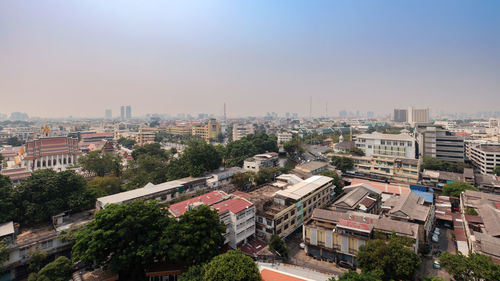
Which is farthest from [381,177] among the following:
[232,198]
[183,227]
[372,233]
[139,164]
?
[139,164]

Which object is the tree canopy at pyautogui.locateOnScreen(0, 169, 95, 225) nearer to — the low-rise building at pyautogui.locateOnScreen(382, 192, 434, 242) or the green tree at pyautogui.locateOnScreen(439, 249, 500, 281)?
the low-rise building at pyautogui.locateOnScreen(382, 192, 434, 242)

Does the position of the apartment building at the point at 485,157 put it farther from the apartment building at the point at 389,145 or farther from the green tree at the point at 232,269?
the green tree at the point at 232,269

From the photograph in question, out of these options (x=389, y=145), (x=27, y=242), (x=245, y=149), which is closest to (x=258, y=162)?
(x=245, y=149)

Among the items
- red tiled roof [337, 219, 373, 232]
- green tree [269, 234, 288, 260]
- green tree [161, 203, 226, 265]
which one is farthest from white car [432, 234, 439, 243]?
green tree [161, 203, 226, 265]

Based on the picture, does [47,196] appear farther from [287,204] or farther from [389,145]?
[389,145]

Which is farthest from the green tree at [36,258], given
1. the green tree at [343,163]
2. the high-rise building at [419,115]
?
the high-rise building at [419,115]

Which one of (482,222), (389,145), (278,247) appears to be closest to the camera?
(278,247)

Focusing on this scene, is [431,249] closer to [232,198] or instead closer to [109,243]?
[232,198]
